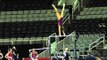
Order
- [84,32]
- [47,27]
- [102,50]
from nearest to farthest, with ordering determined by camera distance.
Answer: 1. [102,50]
2. [84,32]
3. [47,27]

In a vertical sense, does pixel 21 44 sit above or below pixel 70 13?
below

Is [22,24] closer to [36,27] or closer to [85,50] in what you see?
[36,27]

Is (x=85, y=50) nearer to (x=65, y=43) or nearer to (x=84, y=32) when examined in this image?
(x=65, y=43)

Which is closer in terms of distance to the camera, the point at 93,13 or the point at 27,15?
the point at 93,13

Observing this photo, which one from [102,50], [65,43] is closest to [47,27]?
[65,43]

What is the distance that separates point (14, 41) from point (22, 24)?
5.33ft

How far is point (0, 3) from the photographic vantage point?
98.8ft

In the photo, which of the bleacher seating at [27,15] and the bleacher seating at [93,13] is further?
the bleacher seating at [27,15]

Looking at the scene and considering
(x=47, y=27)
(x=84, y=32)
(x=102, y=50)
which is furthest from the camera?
(x=47, y=27)

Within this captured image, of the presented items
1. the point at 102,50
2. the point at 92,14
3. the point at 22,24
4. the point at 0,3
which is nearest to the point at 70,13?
the point at 92,14

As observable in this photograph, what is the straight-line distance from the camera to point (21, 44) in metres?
28.4

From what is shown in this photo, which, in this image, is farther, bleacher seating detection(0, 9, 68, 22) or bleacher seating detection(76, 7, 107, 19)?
bleacher seating detection(0, 9, 68, 22)

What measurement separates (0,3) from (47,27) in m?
4.30

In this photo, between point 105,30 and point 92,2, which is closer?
point 105,30
